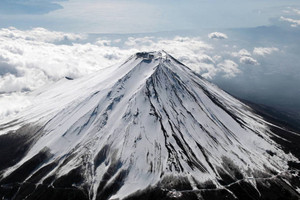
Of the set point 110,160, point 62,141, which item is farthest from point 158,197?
point 62,141

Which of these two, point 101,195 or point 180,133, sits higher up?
point 180,133

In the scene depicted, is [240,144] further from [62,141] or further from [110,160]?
[62,141]

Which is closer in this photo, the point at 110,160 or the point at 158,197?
the point at 158,197

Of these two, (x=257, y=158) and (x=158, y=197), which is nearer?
(x=158, y=197)

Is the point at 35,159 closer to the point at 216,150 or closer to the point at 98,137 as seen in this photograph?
the point at 98,137

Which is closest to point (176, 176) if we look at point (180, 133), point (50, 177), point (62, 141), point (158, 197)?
point (158, 197)

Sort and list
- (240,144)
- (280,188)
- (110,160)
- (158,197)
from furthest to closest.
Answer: (240,144), (110,160), (280,188), (158,197)

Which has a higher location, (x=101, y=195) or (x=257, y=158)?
(x=257, y=158)

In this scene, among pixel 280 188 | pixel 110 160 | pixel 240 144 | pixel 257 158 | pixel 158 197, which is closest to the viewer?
pixel 158 197

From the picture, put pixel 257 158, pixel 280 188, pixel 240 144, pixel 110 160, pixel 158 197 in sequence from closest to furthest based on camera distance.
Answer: pixel 158 197 < pixel 280 188 < pixel 110 160 < pixel 257 158 < pixel 240 144
